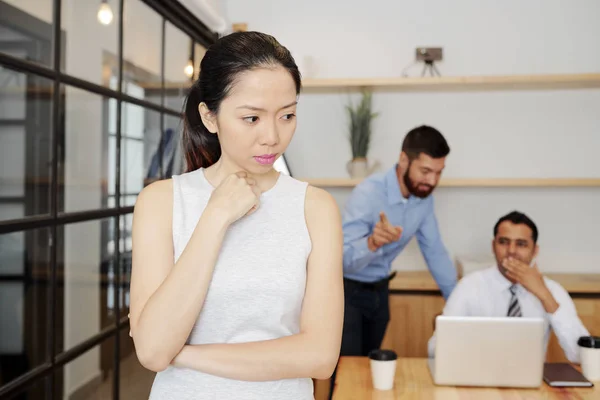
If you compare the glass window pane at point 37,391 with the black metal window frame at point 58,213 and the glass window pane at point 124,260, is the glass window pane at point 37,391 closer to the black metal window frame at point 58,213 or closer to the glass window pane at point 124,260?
the black metal window frame at point 58,213

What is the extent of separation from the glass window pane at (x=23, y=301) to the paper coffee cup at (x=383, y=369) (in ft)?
3.28

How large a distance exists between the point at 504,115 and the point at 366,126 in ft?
2.87

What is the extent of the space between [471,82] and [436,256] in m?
1.10

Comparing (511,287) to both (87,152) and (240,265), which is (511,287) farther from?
(240,265)

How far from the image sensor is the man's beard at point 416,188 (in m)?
3.09

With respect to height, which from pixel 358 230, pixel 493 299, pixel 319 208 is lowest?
pixel 493 299

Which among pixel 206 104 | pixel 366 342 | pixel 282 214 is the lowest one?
pixel 366 342

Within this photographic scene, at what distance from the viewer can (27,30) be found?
70.6 inches

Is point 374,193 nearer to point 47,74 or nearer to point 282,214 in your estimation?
point 47,74

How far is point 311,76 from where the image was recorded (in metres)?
4.13

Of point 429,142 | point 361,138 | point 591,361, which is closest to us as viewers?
point 591,361

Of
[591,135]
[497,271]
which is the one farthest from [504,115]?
[497,271]

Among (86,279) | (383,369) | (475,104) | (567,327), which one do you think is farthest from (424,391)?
(475,104)

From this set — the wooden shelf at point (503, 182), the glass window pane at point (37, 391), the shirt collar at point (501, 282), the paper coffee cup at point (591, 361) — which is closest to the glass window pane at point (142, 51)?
the glass window pane at point (37, 391)
